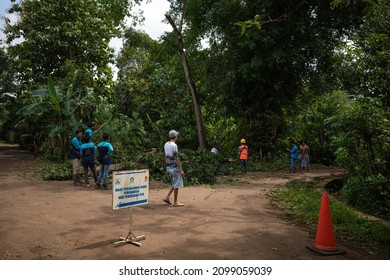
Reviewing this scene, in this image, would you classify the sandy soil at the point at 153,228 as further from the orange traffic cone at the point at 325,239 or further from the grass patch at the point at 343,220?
the grass patch at the point at 343,220

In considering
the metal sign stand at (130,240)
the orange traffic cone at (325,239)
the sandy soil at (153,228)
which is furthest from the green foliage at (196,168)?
the orange traffic cone at (325,239)

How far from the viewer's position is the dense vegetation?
55.4ft

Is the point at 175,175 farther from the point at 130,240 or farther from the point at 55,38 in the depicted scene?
the point at 55,38

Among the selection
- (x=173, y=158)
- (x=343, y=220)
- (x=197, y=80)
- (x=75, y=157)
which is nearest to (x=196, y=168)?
(x=75, y=157)

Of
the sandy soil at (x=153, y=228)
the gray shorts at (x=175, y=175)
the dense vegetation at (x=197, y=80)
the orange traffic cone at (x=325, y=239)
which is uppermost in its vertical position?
the dense vegetation at (x=197, y=80)

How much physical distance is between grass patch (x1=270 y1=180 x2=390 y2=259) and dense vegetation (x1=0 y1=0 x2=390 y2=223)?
3842 millimetres

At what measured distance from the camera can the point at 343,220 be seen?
708 cm

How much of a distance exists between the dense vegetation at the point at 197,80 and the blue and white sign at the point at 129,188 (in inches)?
260

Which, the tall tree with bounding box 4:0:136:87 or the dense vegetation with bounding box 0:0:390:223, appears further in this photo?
the tall tree with bounding box 4:0:136:87

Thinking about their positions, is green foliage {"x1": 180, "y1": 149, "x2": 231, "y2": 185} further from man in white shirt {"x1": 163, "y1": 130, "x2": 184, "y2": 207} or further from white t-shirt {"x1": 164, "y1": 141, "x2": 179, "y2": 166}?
Answer: white t-shirt {"x1": 164, "y1": 141, "x2": 179, "y2": 166}

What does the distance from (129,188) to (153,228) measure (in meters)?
1.14

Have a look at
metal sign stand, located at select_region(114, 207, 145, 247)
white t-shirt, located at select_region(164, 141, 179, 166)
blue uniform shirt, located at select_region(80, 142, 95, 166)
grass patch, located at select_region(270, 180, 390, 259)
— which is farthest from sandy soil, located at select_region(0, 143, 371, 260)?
white t-shirt, located at select_region(164, 141, 179, 166)

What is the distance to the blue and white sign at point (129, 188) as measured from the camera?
5375 millimetres

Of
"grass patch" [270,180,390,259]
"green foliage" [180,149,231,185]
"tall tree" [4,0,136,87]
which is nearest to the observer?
"grass patch" [270,180,390,259]
